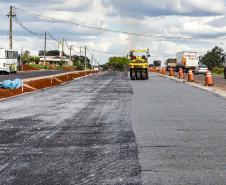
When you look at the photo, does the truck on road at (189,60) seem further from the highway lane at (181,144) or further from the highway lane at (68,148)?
the highway lane at (68,148)

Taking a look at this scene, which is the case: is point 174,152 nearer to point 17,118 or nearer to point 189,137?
point 189,137

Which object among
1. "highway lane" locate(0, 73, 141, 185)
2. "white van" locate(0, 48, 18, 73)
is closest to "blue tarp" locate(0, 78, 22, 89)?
"highway lane" locate(0, 73, 141, 185)

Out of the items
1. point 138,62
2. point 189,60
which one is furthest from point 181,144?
point 189,60

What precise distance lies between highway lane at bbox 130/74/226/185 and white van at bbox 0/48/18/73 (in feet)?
148

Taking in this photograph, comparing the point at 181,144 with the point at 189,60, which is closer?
the point at 181,144

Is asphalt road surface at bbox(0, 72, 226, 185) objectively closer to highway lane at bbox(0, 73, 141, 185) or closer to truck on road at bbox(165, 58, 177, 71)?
highway lane at bbox(0, 73, 141, 185)

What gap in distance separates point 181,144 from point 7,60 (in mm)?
54805

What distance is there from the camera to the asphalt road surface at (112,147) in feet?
25.2

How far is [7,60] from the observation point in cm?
6356

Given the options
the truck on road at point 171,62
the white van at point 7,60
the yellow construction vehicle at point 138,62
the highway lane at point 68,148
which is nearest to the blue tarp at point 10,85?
the highway lane at point 68,148

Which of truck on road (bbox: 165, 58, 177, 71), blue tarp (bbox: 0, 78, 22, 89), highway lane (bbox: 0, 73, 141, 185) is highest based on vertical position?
truck on road (bbox: 165, 58, 177, 71)

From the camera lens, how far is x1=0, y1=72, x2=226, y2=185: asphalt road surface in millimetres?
7688

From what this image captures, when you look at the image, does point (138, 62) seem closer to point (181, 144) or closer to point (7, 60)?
point (7, 60)

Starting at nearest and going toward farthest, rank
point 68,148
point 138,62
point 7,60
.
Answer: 1. point 68,148
2. point 138,62
3. point 7,60
